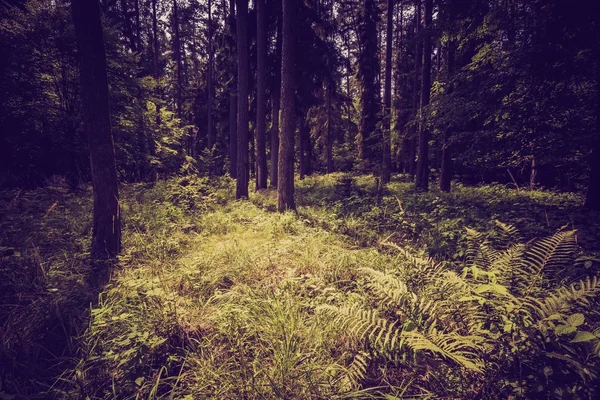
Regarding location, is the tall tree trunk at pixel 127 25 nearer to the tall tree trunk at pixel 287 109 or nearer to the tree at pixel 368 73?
the tall tree trunk at pixel 287 109

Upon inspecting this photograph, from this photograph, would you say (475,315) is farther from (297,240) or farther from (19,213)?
(19,213)

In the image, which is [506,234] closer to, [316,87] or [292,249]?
[292,249]

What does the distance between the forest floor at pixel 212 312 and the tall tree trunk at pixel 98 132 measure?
0.32 metres

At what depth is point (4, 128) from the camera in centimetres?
843

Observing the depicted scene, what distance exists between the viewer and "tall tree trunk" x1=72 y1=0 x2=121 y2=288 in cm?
419

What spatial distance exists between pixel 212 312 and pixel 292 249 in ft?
6.56

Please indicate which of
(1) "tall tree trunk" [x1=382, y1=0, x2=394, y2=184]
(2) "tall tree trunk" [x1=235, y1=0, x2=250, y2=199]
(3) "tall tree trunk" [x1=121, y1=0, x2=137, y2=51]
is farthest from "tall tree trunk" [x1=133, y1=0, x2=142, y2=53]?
(1) "tall tree trunk" [x1=382, y1=0, x2=394, y2=184]

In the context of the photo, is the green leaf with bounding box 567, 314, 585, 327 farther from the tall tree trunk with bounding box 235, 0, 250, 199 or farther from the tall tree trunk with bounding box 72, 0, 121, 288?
the tall tree trunk with bounding box 235, 0, 250, 199

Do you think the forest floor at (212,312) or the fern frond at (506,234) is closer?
the forest floor at (212,312)

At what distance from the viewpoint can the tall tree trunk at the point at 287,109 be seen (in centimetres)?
777

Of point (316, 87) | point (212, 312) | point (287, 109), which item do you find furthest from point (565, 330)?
point (316, 87)

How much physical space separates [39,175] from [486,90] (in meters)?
14.4

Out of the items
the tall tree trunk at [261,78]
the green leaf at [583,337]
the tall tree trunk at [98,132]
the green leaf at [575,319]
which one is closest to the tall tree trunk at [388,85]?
the tall tree trunk at [261,78]

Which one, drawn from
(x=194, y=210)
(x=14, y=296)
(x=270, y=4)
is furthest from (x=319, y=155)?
(x=14, y=296)
